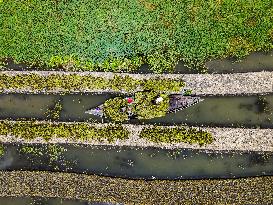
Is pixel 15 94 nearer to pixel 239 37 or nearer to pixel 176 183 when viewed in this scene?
pixel 176 183

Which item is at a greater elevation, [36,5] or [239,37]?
[36,5]

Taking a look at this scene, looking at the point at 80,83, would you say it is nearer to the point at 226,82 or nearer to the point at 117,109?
the point at 117,109

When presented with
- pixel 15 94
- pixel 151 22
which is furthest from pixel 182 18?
pixel 15 94

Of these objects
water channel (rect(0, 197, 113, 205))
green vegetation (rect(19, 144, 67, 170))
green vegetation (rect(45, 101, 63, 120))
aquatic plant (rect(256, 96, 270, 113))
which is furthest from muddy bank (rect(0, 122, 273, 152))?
water channel (rect(0, 197, 113, 205))

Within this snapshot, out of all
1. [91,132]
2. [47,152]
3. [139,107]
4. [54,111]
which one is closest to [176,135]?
[139,107]

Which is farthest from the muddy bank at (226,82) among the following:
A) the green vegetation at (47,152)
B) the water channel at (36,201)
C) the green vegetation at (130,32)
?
the water channel at (36,201)

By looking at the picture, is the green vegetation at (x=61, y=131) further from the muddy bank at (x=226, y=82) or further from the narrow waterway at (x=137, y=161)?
the muddy bank at (x=226, y=82)

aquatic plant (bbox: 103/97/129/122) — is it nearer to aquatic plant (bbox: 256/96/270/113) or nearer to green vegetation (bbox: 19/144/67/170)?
green vegetation (bbox: 19/144/67/170)
